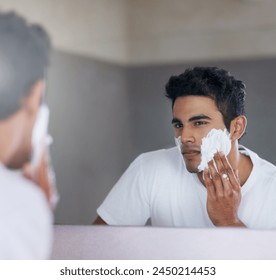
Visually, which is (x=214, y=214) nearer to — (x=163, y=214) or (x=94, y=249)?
(x=163, y=214)

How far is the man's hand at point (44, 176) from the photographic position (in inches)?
92.7

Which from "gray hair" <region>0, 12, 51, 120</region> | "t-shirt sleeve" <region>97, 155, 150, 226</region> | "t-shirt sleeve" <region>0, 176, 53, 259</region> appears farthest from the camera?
"t-shirt sleeve" <region>97, 155, 150, 226</region>

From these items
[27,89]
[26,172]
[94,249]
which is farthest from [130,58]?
[94,249]

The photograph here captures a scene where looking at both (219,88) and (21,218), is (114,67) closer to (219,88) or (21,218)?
(219,88)

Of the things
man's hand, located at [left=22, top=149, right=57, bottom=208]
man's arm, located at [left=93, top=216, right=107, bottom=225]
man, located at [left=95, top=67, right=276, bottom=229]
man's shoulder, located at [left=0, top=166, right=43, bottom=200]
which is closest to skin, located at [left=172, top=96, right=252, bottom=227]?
man, located at [left=95, top=67, right=276, bottom=229]

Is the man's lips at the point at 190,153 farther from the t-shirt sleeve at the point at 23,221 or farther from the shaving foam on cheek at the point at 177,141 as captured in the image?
the t-shirt sleeve at the point at 23,221

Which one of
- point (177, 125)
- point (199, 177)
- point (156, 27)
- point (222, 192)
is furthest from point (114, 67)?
point (222, 192)

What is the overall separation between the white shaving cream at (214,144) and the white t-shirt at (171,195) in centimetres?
7

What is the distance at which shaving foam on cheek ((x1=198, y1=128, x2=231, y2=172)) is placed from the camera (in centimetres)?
253

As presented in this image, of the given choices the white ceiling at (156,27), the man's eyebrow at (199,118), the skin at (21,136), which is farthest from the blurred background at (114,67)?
the skin at (21,136)

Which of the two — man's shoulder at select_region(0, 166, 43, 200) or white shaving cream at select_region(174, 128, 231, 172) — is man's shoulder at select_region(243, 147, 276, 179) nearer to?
white shaving cream at select_region(174, 128, 231, 172)

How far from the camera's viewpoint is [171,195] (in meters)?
2.60

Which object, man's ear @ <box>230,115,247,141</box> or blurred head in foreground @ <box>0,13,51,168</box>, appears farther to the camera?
man's ear @ <box>230,115,247,141</box>
